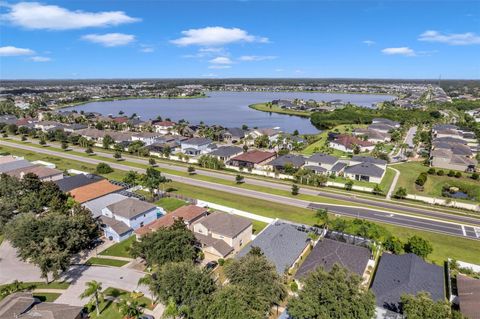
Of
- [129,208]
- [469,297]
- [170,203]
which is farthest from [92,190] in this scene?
[469,297]

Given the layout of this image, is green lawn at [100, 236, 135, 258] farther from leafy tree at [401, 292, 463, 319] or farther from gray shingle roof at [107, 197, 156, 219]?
leafy tree at [401, 292, 463, 319]

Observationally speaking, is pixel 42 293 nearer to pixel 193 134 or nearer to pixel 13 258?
pixel 13 258

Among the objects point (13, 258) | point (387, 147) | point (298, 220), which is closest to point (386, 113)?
point (387, 147)

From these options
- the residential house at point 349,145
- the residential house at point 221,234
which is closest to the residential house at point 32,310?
the residential house at point 221,234

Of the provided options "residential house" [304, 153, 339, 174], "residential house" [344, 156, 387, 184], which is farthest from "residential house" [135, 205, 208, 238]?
"residential house" [344, 156, 387, 184]

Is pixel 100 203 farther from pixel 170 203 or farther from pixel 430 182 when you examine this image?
pixel 430 182

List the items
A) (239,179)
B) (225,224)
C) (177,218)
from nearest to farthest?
(225,224) → (177,218) → (239,179)
